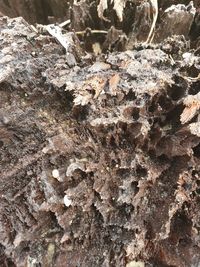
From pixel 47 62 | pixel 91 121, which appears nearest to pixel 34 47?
pixel 47 62

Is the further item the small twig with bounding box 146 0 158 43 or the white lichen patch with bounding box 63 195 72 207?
the small twig with bounding box 146 0 158 43

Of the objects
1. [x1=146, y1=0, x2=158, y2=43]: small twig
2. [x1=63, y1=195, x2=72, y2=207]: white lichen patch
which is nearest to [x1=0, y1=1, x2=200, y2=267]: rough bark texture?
[x1=63, y1=195, x2=72, y2=207]: white lichen patch

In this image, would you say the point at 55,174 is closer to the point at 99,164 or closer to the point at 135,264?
the point at 99,164

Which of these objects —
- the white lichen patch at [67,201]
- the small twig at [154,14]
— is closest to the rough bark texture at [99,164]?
the white lichen patch at [67,201]

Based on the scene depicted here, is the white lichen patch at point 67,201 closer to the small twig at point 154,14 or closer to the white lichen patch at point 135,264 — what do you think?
the white lichen patch at point 135,264

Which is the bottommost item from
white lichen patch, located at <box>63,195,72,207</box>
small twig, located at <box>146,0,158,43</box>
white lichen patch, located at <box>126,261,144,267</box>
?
white lichen patch, located at <box>126,261,144,267</box>

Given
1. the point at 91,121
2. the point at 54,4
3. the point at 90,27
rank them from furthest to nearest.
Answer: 1. the point at 54,4
2. the point at 90,27
3. the point at 91,121

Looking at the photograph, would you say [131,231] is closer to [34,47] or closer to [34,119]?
[34,119]

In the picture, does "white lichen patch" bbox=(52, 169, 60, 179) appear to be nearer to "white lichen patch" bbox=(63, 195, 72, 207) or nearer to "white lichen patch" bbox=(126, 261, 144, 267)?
"white lichen patch" bbox=(63, 195, 72, 207)
